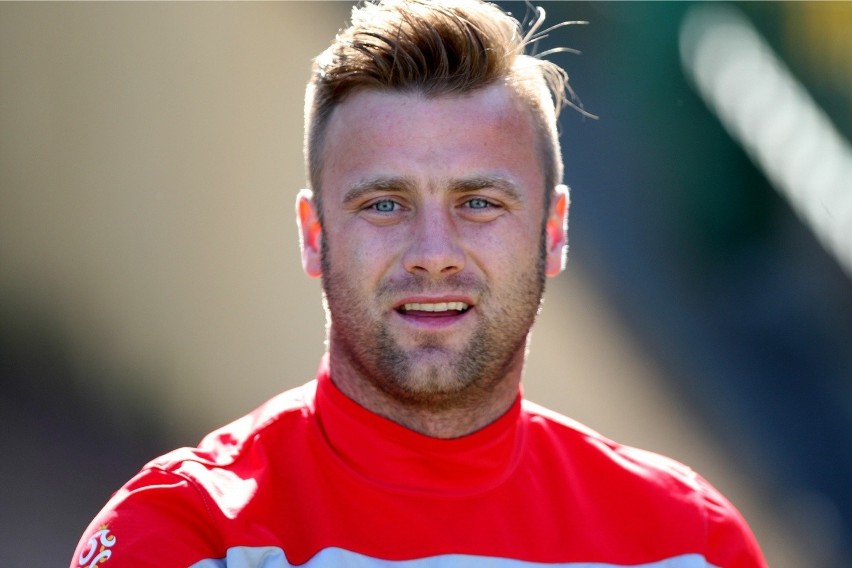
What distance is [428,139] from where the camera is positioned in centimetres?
211

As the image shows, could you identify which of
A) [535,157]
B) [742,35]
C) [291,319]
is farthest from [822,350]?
[535,157]

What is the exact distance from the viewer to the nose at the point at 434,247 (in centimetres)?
202

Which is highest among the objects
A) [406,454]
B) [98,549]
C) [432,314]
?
[432,314]

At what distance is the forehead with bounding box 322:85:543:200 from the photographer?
210 cm

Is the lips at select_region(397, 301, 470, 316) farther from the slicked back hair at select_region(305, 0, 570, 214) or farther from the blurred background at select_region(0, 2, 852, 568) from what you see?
the blurred background at select_region(0, 2, 852, 568)

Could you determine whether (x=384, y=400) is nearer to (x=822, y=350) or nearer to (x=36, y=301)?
(x=36, y=301)

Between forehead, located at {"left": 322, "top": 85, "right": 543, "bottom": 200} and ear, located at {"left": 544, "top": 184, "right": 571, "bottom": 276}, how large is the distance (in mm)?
82

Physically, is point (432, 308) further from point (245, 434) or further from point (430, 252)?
point (245, 434)

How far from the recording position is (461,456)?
2113 millimetres

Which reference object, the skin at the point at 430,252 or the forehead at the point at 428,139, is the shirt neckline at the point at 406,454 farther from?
the forehead at the point at 428,139

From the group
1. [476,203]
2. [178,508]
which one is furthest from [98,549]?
[476,203]

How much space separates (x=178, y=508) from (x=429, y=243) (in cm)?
60

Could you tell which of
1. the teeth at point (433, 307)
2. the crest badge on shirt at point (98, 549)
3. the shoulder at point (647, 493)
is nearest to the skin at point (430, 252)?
the teeth at point (433, 307)

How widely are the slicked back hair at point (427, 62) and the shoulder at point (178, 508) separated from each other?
50 cm
